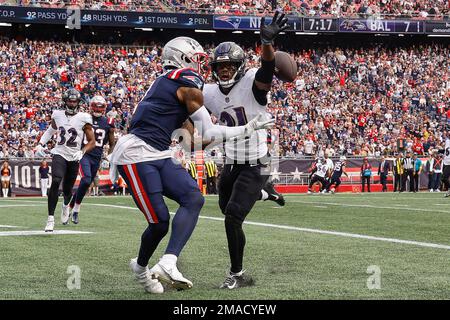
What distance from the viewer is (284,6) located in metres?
40.0

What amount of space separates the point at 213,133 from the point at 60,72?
27468mm

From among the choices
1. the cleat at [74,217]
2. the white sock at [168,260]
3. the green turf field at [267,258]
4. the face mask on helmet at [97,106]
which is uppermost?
the face mask on helmet at [97,106]

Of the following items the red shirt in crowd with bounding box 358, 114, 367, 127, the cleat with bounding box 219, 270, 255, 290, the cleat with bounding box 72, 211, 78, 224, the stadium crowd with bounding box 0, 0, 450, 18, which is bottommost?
the cleat with bounding box 72, 211, 78, 224

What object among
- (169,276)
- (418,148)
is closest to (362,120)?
(418,148)

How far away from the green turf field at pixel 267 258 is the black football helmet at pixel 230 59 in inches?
60.1

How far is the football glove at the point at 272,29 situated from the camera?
19.1 feet

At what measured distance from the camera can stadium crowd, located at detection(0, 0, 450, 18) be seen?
3681 centimetres

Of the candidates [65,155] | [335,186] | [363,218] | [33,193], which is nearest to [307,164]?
[335,186]

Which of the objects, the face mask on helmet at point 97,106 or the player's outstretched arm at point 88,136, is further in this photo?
the face mask on helmet at point 97,106

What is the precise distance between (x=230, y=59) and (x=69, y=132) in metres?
5.98

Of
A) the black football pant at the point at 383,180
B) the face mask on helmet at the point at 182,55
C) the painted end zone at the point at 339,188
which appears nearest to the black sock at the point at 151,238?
the face mask on helmet at the point at 182,55

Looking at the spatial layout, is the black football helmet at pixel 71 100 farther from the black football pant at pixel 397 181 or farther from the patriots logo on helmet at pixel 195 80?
the black football pant at pixel 397 181

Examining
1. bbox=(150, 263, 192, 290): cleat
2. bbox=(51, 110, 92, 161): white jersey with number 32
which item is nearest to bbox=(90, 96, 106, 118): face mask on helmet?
bbox=(51, 110, 92, 161): white jersey with number 32

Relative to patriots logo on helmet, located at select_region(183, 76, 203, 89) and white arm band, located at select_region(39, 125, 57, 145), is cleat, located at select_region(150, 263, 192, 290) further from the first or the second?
white arm band, located at select_region(39, 125, 57, 145)
